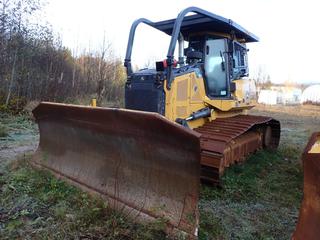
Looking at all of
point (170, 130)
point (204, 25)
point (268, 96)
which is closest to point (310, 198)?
point (170, 130)

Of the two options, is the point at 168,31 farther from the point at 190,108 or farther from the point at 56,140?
the point at 56,140

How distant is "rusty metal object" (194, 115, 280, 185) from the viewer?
4582mm

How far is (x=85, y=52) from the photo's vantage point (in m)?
20.0

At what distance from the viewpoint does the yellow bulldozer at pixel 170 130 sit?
3322 millimetres

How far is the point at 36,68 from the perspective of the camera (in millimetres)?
14227

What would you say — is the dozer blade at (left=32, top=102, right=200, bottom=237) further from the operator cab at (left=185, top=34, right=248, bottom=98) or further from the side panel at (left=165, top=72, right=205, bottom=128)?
the operator cab at (left=185, top=34, right=248, bottom=98)

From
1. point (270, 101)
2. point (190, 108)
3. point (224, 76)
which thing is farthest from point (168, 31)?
point (270, 101)

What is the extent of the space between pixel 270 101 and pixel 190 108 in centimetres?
4393

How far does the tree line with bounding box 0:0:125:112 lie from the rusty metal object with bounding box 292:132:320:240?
38.4 feet

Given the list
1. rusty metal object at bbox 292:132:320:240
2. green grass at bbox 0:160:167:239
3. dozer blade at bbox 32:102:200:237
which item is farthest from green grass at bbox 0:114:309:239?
rusty metal object at bbox 292:132:320:240

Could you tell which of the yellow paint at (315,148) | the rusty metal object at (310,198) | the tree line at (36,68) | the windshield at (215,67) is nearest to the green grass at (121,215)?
the rusty metal object at (310,198)

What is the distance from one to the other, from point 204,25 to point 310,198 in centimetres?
411

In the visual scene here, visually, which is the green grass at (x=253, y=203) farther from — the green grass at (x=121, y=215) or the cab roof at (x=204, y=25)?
the cab roof at (x=204, y=25)

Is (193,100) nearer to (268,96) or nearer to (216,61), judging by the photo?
(216,61)
